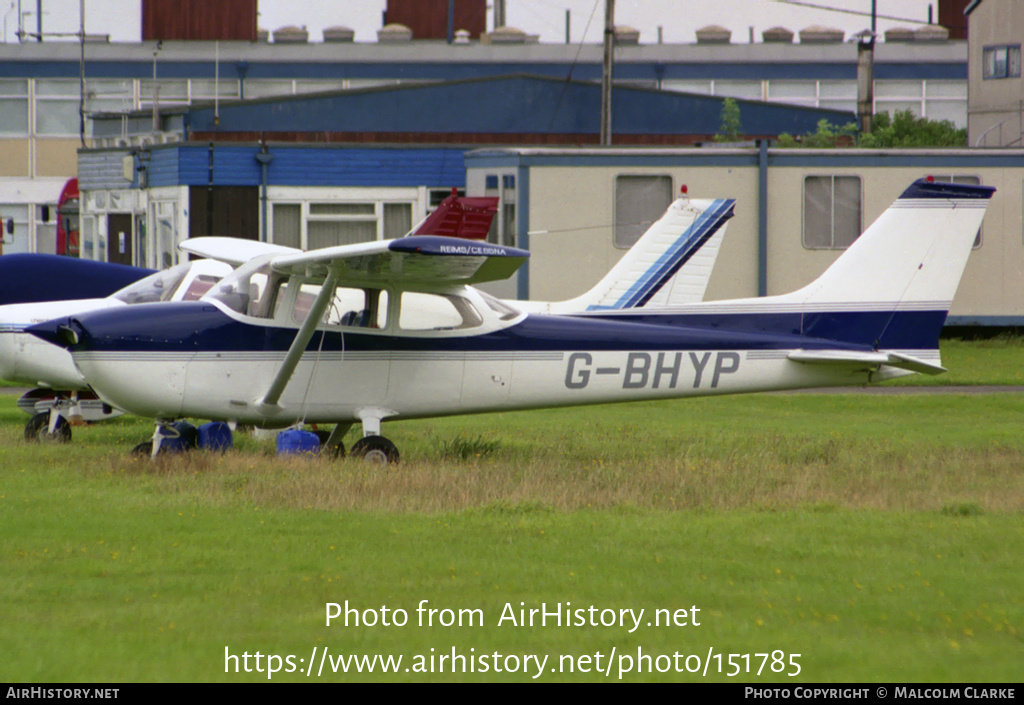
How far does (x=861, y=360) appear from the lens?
38.3ft

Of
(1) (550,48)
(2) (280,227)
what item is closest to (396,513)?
(2) (280,227)

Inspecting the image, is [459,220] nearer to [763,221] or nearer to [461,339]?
[461,339]

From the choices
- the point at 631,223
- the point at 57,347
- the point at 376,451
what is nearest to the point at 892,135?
the point at 631,223

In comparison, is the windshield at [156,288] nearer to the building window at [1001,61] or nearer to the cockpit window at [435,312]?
the cockpit window at [435,312]

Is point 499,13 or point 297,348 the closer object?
point 297,348

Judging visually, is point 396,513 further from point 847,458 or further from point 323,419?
point 847,458

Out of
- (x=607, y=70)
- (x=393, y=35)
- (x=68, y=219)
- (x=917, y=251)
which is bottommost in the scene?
(x=917, y=251)

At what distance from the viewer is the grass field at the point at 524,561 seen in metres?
5.28

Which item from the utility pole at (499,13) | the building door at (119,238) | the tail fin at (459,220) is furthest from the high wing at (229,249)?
the utility pole at (499,13)

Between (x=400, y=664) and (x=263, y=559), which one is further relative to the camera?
(x=263, y=559)

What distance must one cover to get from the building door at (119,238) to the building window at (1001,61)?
76.5ft

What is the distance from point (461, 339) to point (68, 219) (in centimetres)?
2927

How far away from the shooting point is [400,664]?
17.0ft

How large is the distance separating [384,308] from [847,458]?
4.08 meters
